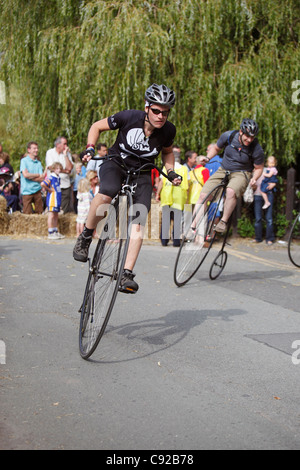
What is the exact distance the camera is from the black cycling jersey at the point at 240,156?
31.8 ft

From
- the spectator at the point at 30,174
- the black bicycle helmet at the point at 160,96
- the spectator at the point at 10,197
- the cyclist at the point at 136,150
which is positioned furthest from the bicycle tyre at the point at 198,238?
the spectator at the point at 10,197

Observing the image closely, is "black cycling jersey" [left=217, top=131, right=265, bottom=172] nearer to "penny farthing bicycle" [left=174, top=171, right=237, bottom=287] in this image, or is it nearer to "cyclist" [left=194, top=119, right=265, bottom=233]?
"cyclist" [left=194, top=119, right=265, bottom=233]

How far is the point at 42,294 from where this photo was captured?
8492 mm

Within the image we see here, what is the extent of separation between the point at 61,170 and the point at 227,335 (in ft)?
30.9

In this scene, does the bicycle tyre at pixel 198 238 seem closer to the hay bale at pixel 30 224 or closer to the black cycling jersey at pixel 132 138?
the black cycling jersey at pixel 132 138

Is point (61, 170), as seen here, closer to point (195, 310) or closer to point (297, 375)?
point (195, 310)

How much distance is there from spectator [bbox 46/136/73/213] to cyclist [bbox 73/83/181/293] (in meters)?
8.84

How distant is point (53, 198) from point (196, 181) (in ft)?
10.1

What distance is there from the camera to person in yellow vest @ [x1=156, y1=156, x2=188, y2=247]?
14125mm

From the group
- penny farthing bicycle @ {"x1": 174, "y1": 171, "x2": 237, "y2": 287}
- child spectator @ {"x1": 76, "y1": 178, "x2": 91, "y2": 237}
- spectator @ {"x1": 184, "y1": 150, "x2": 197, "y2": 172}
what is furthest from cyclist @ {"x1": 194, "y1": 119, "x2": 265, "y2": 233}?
spectator @ {"x1": 184, "y1": 150, "x2": 197, "y2": 172}

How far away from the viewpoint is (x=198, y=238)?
30.9ft

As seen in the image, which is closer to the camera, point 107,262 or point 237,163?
point 107,262

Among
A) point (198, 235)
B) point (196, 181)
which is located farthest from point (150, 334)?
point (196, 181)

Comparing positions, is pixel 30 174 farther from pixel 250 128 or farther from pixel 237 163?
pixel 250 128
